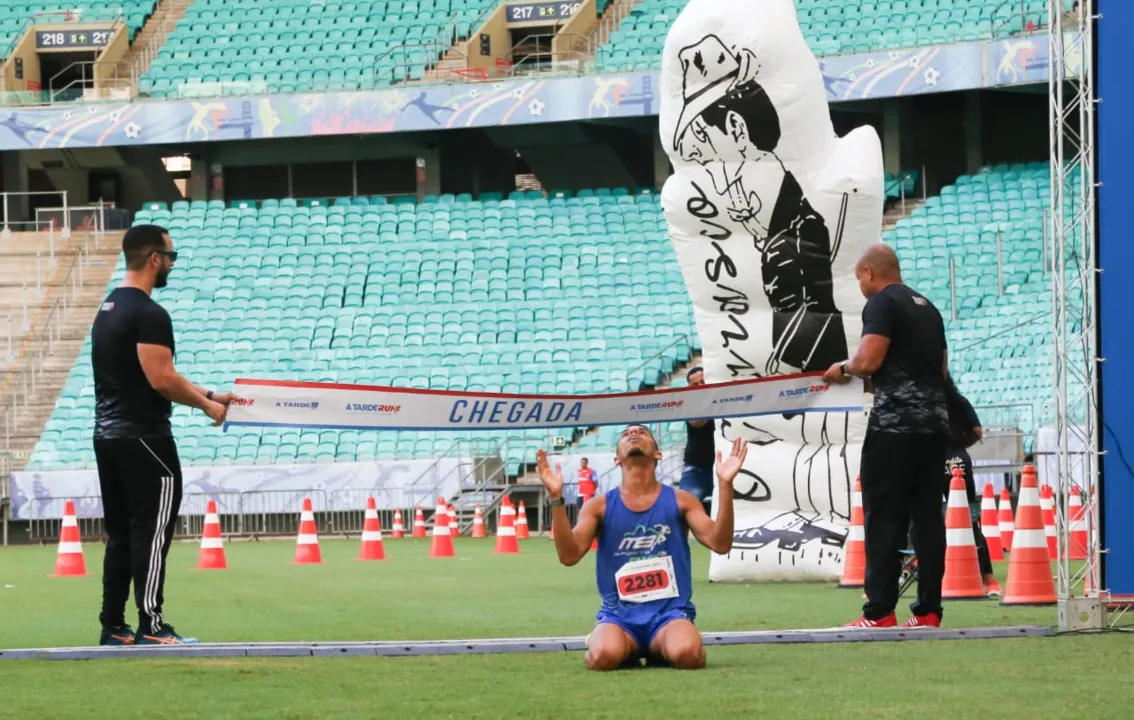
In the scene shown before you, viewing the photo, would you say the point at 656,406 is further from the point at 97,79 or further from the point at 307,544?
the point at 97,79

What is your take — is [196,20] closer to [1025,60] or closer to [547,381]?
[547,381]

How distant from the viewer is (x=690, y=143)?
1545 cm

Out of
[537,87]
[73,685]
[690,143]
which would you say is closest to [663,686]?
[73,685]

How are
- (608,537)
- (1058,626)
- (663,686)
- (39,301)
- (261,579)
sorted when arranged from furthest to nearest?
(39,301), (261,579), (1058,626), (608,537), (663,686)

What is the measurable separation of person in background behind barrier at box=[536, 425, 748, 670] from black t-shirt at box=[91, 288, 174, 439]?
2279 millimetres

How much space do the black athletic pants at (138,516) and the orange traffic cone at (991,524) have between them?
28.8ft

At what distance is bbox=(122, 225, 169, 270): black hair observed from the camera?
9602 millimetres

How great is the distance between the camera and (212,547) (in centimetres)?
1992

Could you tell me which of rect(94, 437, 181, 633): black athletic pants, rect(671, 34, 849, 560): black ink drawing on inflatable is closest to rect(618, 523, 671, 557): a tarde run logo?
rect(94, 437, 181, 633): black athletic pants

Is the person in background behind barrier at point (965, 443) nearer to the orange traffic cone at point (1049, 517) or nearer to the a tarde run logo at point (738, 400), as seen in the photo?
the a tarde run logo at point (738, 400)

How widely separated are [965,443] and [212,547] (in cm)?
1037

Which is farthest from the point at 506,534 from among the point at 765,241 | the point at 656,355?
the point at 656,355

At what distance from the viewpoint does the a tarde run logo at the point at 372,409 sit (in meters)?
9.66

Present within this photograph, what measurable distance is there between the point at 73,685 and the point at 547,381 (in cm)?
2329
